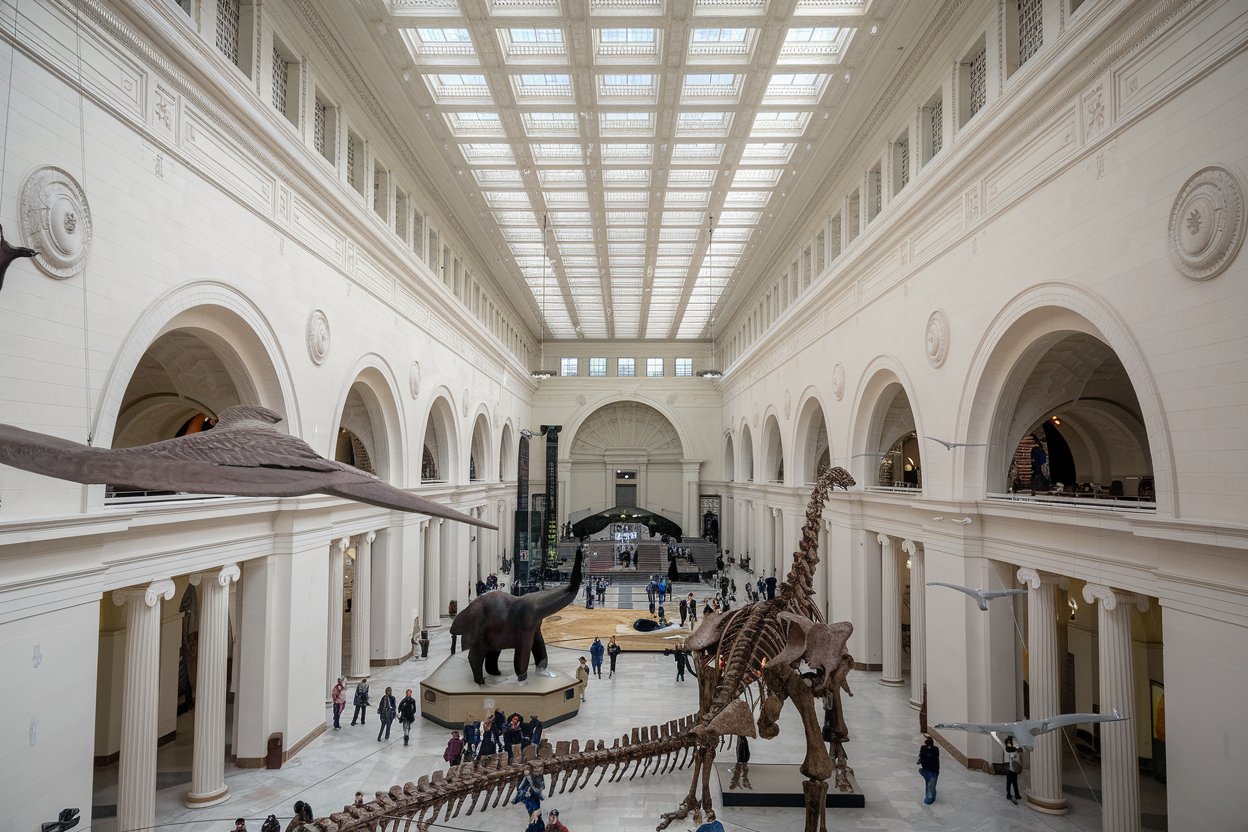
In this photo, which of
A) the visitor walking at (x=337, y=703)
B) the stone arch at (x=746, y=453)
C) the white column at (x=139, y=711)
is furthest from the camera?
the stone arch at (x=746, y=453)

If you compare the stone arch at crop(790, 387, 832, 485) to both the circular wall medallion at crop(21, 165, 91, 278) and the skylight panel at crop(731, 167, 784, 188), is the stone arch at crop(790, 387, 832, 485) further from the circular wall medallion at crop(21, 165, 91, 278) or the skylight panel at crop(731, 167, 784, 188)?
the circular wall medallion at crop(21, 165, 91, 278)

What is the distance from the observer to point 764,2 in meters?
12.1

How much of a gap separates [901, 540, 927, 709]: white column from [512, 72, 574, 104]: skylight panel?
10.9m

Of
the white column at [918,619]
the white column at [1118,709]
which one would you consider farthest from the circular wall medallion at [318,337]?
the white column at [1118,709]

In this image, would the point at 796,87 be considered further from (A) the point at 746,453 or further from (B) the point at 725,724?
(A) the point at 746,453

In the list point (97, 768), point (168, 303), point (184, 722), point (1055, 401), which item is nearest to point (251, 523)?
point (168, 303)

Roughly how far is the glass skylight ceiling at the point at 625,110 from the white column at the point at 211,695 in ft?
30.2

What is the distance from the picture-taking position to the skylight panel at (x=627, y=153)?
56.5 ft

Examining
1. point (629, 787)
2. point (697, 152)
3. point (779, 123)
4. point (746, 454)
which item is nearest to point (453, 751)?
point (629, 787)

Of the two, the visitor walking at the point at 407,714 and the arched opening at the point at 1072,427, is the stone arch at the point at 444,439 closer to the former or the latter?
the visitor walking at the point at 407,714

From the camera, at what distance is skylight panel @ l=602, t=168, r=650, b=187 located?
1852 centimetres

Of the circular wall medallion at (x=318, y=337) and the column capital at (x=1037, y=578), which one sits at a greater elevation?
the circular wall medallion at (x=318, y=337)

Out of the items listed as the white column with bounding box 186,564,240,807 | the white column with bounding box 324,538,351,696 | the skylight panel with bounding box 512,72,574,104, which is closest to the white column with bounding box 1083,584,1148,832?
the white column with bounding box 186,564,240,807

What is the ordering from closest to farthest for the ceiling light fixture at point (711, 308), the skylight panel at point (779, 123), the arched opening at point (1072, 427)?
the arched opening at point (1072, 427) → the skylight panel at point (779, 123) → the ceiling light fixture at point (711, 308)
